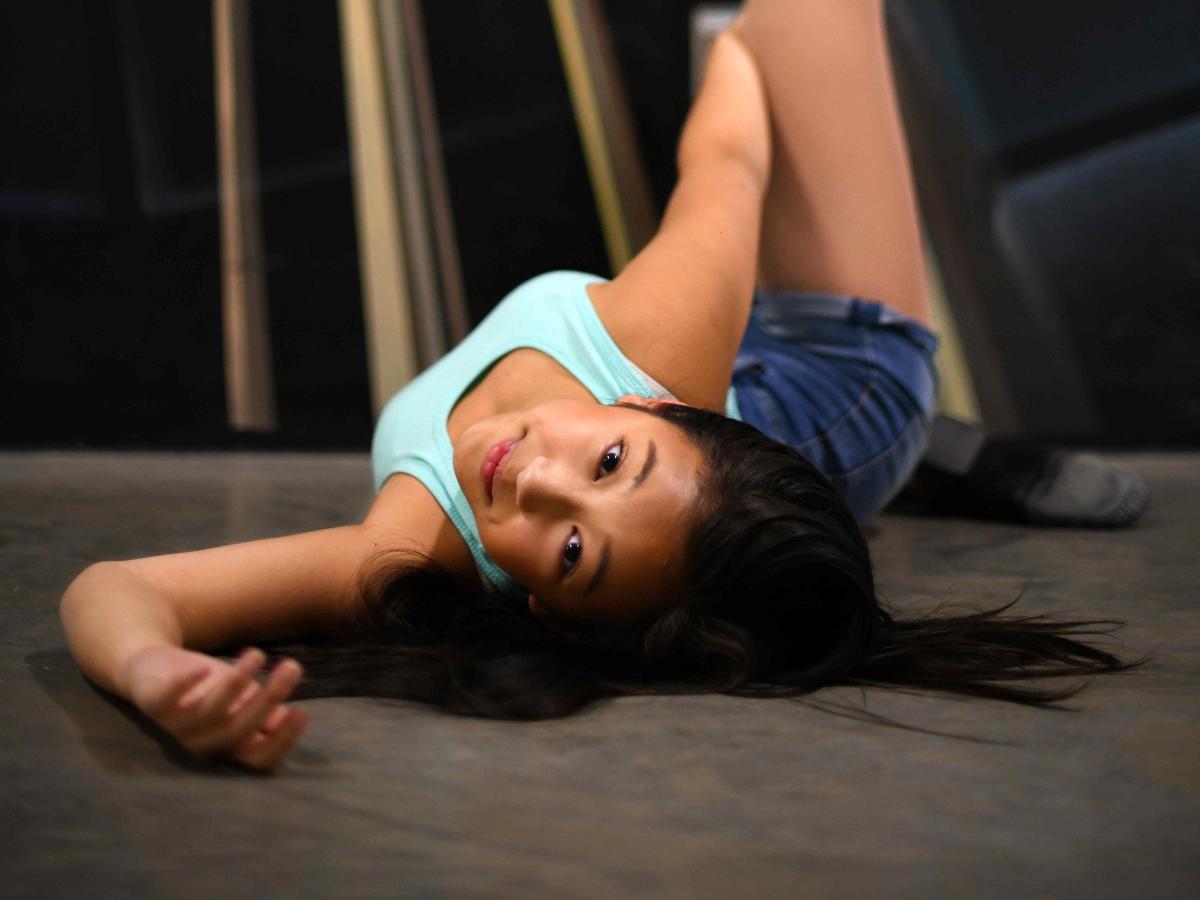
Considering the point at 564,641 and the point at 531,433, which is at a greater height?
the point at 531,433

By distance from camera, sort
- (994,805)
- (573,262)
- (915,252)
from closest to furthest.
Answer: (994,805), (915,252), (573,262)

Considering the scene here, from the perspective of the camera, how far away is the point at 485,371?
4.62 feet

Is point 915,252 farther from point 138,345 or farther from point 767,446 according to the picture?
point 138,345

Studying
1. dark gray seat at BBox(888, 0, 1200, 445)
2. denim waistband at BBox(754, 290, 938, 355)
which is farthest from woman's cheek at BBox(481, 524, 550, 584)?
dark gray seat at BBox(888, 0, 1200, 445)

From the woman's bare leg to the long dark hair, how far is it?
61 centimetres

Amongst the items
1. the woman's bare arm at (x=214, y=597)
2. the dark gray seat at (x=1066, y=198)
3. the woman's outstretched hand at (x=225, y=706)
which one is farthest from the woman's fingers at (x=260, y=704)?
the dark gray seat at (x=1066, y=198)

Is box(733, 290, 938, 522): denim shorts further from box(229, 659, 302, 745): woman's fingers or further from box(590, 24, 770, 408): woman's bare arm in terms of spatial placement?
box(229, 659, 302, 745): woman's fingers

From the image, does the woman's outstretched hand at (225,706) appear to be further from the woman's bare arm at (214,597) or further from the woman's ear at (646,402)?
the woman's ear at (646,402)

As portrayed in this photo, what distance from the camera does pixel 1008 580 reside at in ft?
4.85

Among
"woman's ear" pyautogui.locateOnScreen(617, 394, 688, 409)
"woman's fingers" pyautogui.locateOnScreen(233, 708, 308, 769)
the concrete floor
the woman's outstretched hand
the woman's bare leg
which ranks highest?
the woman's bare leg

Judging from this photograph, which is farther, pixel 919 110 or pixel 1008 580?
pixel 919 110

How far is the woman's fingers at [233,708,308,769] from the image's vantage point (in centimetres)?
79

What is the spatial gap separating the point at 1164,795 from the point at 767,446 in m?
0.44

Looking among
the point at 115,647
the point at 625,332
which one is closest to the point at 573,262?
the point at 625,332
